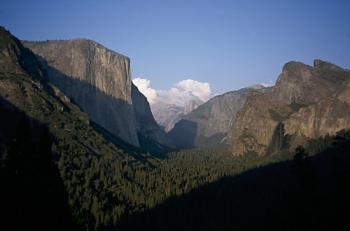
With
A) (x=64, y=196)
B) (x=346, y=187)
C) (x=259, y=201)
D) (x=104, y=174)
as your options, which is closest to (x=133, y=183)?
(x=104, y=174)

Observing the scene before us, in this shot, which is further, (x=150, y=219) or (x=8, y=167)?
(x=150, y=219)

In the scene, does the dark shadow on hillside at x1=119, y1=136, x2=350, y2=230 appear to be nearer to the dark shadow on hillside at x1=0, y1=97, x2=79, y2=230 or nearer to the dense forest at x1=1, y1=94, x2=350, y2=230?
the dense forest at x1=1, y1=94, x2=350, y2=230

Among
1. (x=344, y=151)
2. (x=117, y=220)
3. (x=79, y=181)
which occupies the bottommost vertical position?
(x=117, y=220)

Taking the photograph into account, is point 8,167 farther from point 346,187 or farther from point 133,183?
point 133,183

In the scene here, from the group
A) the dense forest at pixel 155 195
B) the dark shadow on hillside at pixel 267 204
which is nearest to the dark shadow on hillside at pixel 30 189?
the dense forest at pixel 155 195

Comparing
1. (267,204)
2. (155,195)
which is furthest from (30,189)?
(155,195)

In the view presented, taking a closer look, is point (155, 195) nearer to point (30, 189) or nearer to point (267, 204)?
point (267, 204)
